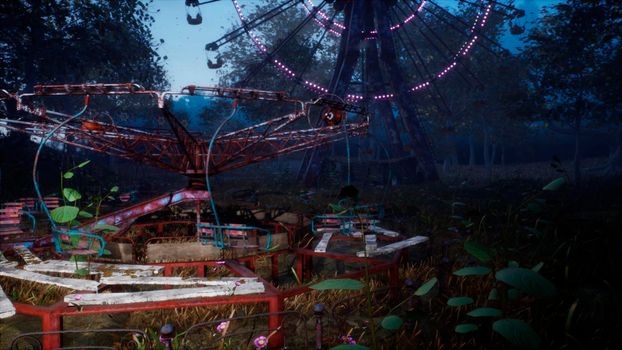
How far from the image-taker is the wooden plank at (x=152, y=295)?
4.06 m

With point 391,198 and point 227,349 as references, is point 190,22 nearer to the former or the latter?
point 391,198

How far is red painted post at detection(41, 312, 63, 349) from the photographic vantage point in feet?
12.4

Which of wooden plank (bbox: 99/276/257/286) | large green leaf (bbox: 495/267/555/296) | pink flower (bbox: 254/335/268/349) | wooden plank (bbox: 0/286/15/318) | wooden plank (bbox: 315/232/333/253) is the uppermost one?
large green leaf (bbox: 495/267/555/296)

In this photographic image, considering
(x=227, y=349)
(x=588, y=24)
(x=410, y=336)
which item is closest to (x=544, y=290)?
(x=410, y=336)

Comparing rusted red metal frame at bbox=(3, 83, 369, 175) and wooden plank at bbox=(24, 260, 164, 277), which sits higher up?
rusted red metal frame at bbox=(3, 83, 369, 175)

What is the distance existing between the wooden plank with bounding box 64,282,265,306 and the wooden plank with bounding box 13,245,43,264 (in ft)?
7.95

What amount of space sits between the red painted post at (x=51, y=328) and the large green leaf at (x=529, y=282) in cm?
442

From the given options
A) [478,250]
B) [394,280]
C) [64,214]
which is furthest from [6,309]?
[394,280]

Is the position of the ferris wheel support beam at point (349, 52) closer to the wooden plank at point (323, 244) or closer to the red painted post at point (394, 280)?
the wooden plank at point (323, 244)

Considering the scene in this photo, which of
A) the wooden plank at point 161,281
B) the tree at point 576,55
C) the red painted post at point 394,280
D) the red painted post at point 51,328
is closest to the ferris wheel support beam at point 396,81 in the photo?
the tree at point 576,55

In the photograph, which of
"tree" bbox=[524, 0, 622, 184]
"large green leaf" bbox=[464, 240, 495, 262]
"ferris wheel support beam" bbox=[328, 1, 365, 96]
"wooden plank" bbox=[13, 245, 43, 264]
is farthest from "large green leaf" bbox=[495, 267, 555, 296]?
"tree" bbox=[524, 0, 622, 184]

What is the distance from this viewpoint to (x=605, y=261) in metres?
6.86

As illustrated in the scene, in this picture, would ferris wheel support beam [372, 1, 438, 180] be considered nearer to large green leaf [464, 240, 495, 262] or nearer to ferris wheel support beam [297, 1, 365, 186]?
ferris wheel support beam [297, 1, 365, 186]

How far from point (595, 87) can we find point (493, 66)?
57.3ft
